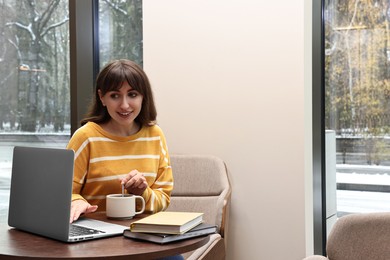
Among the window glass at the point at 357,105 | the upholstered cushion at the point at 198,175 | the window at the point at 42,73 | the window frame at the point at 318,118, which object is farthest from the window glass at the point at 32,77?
the window glass at the point at 357,105

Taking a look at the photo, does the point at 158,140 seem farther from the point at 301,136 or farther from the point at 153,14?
the point at 153,14

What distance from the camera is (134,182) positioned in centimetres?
208

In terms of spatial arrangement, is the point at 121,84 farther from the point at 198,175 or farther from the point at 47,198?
the point at 198,175

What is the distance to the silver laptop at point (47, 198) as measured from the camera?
169 centimetres

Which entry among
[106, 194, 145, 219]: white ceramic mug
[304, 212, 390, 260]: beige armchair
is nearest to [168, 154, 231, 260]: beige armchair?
[106, 194, 145, 219]: white ceramic mug

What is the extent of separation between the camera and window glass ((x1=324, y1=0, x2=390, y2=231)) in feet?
11.0

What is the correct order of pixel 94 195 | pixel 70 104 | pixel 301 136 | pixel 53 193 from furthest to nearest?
pixel 70 104, pixel 301 136, pixel 94 195, pixel 53 193

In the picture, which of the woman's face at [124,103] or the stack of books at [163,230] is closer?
the stack of books at [163,230]

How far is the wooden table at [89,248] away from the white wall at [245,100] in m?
1.65

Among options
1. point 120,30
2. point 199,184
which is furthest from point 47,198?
point 120,30

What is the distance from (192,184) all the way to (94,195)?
47.0 inches

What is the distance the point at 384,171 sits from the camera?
11.1ft

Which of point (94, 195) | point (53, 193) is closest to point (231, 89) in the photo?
point (94, 195)

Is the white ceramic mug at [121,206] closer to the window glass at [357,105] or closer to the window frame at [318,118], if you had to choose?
the window frame at [318,118]
